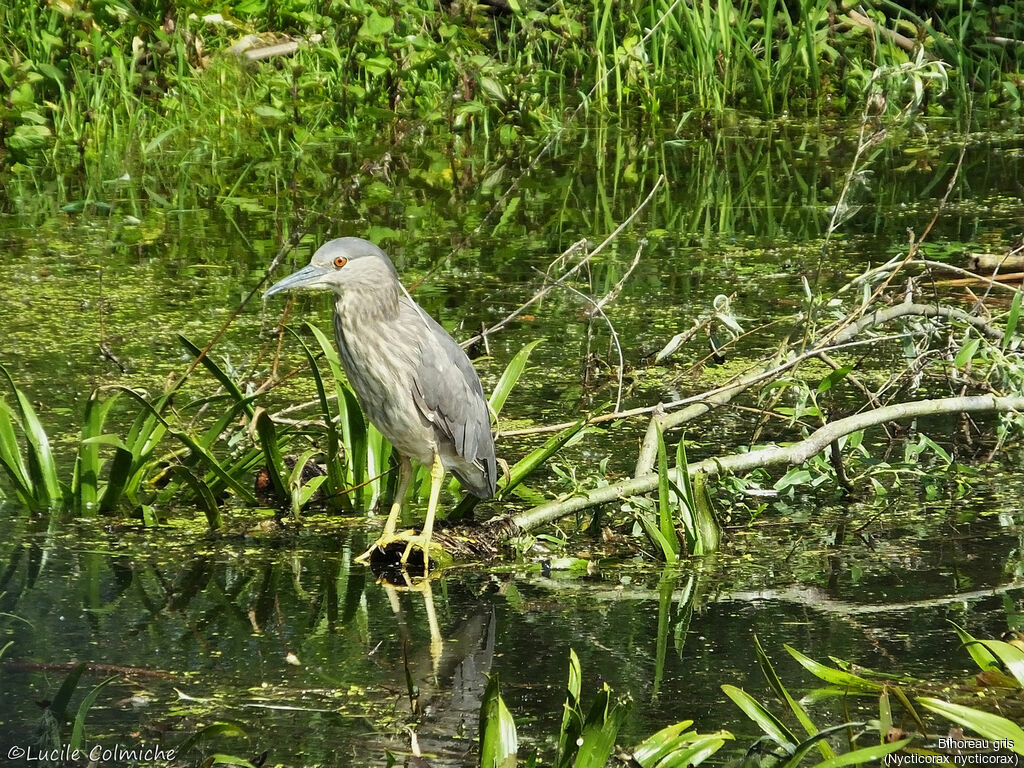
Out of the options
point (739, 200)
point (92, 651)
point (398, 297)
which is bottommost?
point (739, 200)

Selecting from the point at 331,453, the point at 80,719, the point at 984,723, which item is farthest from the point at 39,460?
the point at 984,723

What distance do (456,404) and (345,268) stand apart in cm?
52

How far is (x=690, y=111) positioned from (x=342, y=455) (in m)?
5.80

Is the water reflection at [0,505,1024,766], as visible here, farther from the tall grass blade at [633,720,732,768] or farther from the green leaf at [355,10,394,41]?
the green leaf at [355,10,394,41]

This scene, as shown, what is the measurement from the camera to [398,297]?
14.3ft

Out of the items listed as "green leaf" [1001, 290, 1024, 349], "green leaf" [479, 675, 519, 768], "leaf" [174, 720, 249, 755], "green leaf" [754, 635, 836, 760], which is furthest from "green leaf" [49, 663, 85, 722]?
"green leaf" [1001, 290, 1024, 349]

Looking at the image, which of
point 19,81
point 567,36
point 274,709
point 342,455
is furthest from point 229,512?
point 567,36

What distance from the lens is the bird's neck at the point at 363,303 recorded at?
14.0 ft

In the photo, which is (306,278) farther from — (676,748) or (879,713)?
(879,713)

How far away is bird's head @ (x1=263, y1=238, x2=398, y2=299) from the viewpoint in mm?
4215

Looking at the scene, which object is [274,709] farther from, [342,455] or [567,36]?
[567,36]

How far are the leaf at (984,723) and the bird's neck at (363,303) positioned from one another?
210 centimetres

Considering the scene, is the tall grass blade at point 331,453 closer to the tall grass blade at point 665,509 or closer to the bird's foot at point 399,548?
the bird's foot at point 399,548

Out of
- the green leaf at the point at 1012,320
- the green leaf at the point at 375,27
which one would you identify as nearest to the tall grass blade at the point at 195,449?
the green leaf at the point at 1012,320
